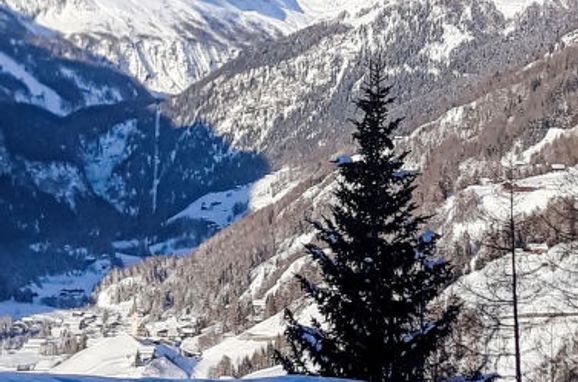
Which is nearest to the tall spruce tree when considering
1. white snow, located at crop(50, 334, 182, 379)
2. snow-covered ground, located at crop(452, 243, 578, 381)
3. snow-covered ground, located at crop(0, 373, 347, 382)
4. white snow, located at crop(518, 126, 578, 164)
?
snow-covered ground, located at crop(452, 243, 578, 381)

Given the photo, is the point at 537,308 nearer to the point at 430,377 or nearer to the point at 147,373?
the point at 430,377

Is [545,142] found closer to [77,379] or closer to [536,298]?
[536,298]

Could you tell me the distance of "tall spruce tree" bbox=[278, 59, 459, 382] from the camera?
23.4 m

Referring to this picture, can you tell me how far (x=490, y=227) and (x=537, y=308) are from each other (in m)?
1.77

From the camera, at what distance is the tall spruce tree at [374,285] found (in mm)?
23422

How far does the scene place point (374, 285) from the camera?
24453 mm

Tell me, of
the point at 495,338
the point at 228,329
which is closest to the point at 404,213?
the point at 495,338

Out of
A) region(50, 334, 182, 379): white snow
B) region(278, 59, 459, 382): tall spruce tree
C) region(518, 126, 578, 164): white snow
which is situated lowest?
region(278, 59, 459, 382): tall spruce tree

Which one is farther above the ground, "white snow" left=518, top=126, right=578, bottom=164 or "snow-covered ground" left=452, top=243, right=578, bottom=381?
"white snow" left=518, top=126, right=578, bottom=164

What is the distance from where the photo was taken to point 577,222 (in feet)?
54.3

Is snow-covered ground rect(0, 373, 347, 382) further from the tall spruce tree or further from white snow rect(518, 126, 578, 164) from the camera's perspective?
white snow rect(518, 126, 578, 164)

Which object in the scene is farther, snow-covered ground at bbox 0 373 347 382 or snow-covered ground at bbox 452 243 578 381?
snow-covered ground at bbox 452 243 578 381

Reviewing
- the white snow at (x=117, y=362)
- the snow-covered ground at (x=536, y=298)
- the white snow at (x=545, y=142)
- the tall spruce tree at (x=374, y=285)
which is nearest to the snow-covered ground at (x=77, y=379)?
the snow-covered ground at (x=536, y=298)

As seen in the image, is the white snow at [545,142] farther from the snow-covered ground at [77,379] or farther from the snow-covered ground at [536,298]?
the snow-covered ground at [77,379]
